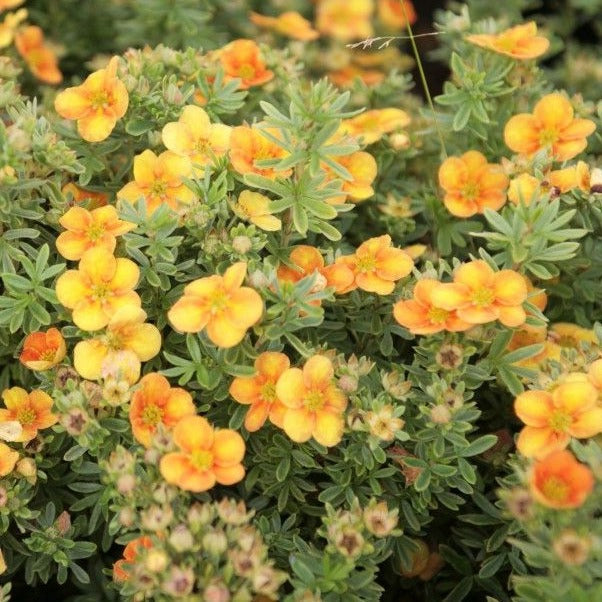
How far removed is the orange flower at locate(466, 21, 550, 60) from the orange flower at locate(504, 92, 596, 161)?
18 cm

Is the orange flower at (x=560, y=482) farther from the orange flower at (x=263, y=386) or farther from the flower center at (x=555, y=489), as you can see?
the orange flower at (x=263, y=386)

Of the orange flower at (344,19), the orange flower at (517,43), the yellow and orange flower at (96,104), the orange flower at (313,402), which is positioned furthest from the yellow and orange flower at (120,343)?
the orange flower at (344,19)

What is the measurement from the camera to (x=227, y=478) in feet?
6.97

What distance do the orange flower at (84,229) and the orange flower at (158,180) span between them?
107mm

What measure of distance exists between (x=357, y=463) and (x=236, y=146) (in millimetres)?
967

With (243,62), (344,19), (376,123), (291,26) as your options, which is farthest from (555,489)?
(344,19)

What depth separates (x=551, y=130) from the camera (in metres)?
2.92

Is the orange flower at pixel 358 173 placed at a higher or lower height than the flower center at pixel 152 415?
higher

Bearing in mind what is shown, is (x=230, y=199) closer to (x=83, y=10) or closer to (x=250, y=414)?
(x=250, y=414)

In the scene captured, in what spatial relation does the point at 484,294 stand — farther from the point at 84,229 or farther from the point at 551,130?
the point at 84,229

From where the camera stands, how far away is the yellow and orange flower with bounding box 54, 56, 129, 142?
2664 millimetres

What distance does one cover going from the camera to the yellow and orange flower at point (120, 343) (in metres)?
2.33

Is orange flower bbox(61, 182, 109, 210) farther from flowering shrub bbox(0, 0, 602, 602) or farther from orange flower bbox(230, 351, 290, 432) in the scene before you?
orange flower bbox(230, 351, 290, 432)

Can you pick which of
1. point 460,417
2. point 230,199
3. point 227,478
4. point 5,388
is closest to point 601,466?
point 460,417
